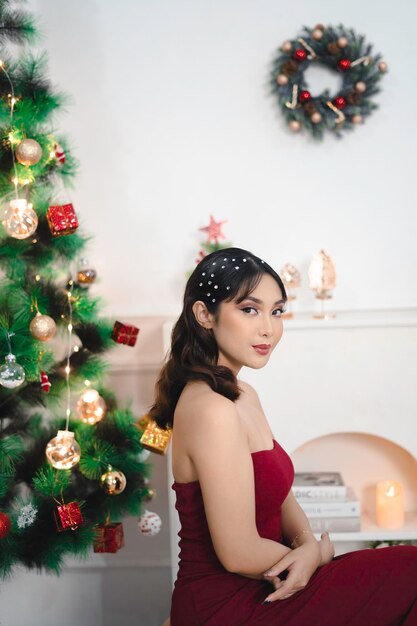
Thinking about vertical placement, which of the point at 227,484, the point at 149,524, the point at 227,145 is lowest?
the point at 149,524

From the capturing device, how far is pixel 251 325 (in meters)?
1.57

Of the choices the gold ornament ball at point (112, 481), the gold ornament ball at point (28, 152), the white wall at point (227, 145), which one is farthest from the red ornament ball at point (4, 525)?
the white wall at point (227, 145)

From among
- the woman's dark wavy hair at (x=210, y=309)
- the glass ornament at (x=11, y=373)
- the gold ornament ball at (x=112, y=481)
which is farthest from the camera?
the gold ornament ball at (x=112, y=481)

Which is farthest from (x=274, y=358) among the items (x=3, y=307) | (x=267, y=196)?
(x=3, y=307)

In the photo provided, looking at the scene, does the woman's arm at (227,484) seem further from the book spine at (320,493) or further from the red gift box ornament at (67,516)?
the book spine at (320,493)

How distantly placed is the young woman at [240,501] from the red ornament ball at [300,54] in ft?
4.36

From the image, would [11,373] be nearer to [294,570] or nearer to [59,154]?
[59,154]

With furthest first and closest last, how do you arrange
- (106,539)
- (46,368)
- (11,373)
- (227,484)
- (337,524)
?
(337,524) < (106,539) < (46,368) < (11,373) < (227,484)

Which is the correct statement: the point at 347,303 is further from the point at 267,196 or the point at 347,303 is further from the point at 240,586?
the point at 240,586

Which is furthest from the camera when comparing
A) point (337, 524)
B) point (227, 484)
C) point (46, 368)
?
point (337, 524)

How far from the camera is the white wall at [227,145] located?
2.74 meters

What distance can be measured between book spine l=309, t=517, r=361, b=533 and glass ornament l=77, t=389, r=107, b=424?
0.83 metres

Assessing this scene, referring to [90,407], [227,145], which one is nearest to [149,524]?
[90,407]

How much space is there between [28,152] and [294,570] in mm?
1240
